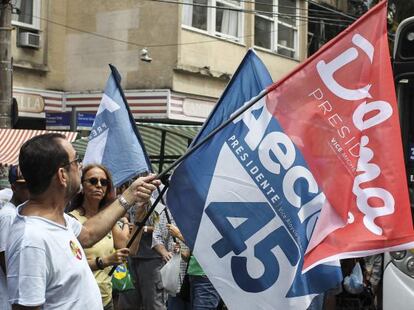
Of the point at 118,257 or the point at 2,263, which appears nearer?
the point at 2,263

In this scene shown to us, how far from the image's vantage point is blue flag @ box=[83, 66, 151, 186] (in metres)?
5.45

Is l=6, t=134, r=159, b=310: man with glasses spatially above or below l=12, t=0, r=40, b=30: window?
below

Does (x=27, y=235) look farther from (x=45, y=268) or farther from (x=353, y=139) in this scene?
(x=353, y=139)

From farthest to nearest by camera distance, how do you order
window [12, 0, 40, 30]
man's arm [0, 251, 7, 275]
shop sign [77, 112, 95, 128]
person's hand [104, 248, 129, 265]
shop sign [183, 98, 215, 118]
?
shop sign [183, 98, 215, 118], window [12, 0, 40, 30], shop sign [77, 112, 95, 128], person's hand [104, 248, 129, 265], man's arm [0, 251, 7, 275]

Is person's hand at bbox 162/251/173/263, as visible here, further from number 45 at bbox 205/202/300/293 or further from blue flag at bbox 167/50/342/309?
number 45 at bbox 205/202/300/293

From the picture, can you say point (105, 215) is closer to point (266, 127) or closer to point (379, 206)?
point (266, 127)

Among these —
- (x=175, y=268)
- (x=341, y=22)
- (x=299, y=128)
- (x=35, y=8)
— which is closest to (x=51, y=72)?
(x=35, y=8)

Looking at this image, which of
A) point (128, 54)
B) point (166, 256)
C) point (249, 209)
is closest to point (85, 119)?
point (128, 54)

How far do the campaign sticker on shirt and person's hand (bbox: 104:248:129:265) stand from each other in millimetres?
1492

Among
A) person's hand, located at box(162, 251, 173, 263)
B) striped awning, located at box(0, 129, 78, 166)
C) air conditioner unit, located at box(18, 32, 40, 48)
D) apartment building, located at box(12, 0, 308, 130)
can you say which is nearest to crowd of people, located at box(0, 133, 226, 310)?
person's hand, located at box(162, 251, 173, 263)

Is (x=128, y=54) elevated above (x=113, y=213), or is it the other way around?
(x=128, y=54)

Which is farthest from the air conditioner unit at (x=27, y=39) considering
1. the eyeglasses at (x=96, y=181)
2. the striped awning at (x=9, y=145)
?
the eyeglasses at (x=96, y=181)

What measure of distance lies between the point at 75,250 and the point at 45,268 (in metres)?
0.24

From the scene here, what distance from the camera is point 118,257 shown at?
4945 millimetres
